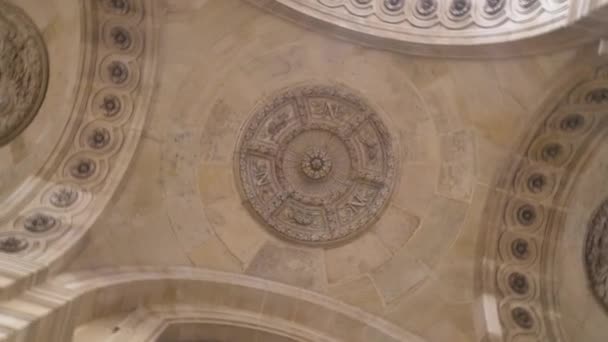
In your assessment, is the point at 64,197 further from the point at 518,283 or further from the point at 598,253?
the point at 598,253

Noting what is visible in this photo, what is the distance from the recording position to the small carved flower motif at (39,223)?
6.01 m

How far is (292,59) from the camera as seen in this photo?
→ 277 inches

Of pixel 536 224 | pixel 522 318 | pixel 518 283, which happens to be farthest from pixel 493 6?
pixel 522 318

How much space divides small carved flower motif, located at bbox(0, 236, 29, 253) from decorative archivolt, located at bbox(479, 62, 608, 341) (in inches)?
200

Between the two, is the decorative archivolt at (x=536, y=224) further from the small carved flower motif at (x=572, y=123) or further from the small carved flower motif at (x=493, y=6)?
the small carved flower motif at (x=493, y=6)

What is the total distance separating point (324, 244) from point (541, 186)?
270cm

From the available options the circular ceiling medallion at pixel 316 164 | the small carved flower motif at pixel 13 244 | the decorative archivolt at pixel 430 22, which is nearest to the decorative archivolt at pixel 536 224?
the decorative archivolt at pixel 430 22

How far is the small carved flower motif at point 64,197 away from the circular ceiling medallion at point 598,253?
588 cm

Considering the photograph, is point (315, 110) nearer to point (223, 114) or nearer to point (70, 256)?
point (223, 114)

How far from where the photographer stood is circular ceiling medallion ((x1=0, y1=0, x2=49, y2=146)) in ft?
20.9

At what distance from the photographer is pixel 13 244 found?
5.75m

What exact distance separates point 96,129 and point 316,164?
2.65m

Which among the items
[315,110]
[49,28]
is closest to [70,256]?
[49,28]

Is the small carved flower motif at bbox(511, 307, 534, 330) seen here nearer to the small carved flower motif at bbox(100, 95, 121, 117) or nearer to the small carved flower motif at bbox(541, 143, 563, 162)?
the small carved flower motif at bbox(541, 143, 563, 162)
